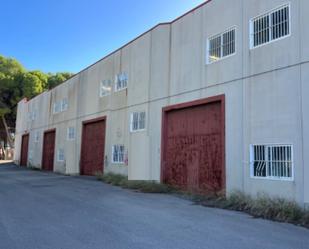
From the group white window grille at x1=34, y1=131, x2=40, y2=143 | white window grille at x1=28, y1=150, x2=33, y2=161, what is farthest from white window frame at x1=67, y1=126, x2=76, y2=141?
white window grille at x1=28, y1=150, x2=33, y2=161

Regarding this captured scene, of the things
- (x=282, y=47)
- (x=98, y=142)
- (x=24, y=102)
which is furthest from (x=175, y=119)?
(x=24, y=102)

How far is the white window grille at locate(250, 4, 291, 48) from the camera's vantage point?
39.5 feet

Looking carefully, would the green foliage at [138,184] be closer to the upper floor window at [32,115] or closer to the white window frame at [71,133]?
the white window frame at [71,133]

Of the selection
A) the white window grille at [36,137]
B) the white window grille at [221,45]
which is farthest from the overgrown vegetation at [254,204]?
the white window grille at [36,137]

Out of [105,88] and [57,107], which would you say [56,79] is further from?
[105,88]

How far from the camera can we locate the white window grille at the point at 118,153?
828 inches

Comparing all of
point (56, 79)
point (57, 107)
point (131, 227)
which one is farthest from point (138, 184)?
point (56, 79)

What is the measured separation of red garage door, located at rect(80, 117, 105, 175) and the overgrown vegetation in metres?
8.01

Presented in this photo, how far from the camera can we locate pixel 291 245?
740 cm

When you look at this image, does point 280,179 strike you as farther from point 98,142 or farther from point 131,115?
point 98,142

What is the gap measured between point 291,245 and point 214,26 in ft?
32.3

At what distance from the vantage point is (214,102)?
1469cm

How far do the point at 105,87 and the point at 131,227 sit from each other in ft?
53.6

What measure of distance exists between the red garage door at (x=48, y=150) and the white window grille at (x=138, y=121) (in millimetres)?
14057
